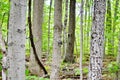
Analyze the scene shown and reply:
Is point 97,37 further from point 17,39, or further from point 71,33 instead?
point 71,33

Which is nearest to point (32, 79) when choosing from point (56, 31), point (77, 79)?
point (56, 31)

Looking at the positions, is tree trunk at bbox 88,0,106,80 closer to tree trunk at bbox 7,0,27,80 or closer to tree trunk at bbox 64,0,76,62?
tree trunk at bbox 7,0,27,80

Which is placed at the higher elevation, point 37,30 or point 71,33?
point 37,30

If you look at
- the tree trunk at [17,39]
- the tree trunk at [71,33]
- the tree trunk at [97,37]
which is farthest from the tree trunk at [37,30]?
the tree trunk at [17,39]

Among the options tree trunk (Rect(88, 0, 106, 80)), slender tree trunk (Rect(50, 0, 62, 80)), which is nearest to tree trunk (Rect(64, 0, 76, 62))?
slender tree trunk (Rect(50, 0, 62, 80))

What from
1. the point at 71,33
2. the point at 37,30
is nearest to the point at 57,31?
the point at 37,30

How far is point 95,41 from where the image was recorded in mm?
5023

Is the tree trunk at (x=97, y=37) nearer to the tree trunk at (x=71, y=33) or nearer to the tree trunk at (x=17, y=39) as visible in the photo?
the tree trunk at (x=17, y=39)

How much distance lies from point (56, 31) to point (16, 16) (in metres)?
3.31

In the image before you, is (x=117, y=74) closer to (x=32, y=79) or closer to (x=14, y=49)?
(x=32, y=79)

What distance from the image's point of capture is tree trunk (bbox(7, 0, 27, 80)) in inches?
79.0

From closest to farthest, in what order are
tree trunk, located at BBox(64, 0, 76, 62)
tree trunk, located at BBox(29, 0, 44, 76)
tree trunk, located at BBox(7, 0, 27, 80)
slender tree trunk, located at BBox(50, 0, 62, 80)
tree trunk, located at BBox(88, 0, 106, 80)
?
tree trunk, located at BBox(7, 0, 27, 80) → tree trunk, located at BBox(88, 0, 106, 80) → slender tree trunk, located at BBox(50, 0, 62, 80) → tree trunk, located at BBox(29, 0, 44, 76) → tree trunk, located at BBox(64, 0, 76, 62)

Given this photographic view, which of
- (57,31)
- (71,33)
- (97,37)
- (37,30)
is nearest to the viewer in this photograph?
(97,37)

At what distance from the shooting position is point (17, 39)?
79.0 inches
